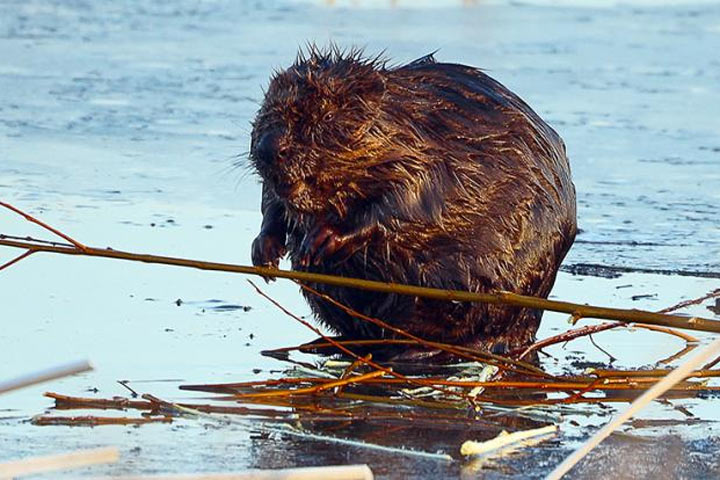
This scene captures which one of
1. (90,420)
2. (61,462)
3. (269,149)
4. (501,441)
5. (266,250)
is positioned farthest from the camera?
(266,250)

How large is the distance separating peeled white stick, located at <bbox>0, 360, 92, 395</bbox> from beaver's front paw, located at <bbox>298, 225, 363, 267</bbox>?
1476mm

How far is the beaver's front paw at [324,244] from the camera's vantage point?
3391mm

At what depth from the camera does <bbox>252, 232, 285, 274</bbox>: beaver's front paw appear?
360 centimetres

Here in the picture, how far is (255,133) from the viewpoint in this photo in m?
3.41

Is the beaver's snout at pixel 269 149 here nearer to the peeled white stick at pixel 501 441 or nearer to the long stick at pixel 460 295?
the long stick at pixel 460 295

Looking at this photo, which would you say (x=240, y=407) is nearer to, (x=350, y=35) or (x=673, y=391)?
(x=673, y=391)

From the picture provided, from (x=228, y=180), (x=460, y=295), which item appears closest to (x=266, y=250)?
(x=460, y=295)

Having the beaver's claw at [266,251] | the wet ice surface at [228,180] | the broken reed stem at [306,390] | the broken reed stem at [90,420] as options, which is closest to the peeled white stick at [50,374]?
the wet ice surface at [228,180]

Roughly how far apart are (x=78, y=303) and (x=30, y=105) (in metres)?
3.42

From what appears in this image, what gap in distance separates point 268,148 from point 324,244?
264 mm

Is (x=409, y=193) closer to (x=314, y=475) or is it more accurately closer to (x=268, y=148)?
(x=268, y=148)

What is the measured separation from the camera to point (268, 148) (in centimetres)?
330

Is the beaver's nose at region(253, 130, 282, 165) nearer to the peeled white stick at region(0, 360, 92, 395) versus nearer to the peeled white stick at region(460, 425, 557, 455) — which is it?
the peeled white stick at region(460, 425, 557, 455)

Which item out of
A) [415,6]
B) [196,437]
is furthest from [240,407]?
[415,6]
